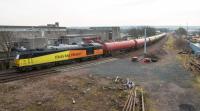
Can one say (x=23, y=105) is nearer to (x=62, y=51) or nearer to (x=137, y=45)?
(x=62, y=51)

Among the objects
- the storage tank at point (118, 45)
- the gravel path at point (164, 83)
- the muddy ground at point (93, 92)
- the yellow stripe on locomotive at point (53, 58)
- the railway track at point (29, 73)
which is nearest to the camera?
the muddy ground at point (93, 92)

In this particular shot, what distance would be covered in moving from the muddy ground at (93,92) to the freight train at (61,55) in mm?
3701

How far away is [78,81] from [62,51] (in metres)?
9.93

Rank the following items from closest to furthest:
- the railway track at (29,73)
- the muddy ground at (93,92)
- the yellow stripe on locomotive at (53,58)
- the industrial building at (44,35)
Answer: the muddy ground at (93,92) < the railway track at (29,73) < the yellow stripe on locomotive at (53,58) < the industrial building at (44,35)

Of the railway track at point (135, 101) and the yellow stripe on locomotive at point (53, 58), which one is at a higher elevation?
the yellow stripe on locomotive at point (53, 58)

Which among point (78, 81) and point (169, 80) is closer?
point (78, 81)

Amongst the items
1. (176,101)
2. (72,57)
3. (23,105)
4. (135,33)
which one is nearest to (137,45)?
(72,57)

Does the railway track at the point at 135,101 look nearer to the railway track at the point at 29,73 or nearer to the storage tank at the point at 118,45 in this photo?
the railway track at the point at 29,73

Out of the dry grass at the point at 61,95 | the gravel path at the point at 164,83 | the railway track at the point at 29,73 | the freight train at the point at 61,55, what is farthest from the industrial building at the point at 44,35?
the dry grass at the point at 61,95

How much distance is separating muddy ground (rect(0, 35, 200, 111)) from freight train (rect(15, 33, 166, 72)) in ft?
12.1

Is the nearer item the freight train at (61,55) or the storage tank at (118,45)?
the freight train at (61,55)

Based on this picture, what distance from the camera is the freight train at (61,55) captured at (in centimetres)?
2866

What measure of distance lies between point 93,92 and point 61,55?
13831 mm

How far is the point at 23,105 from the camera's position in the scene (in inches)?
696
